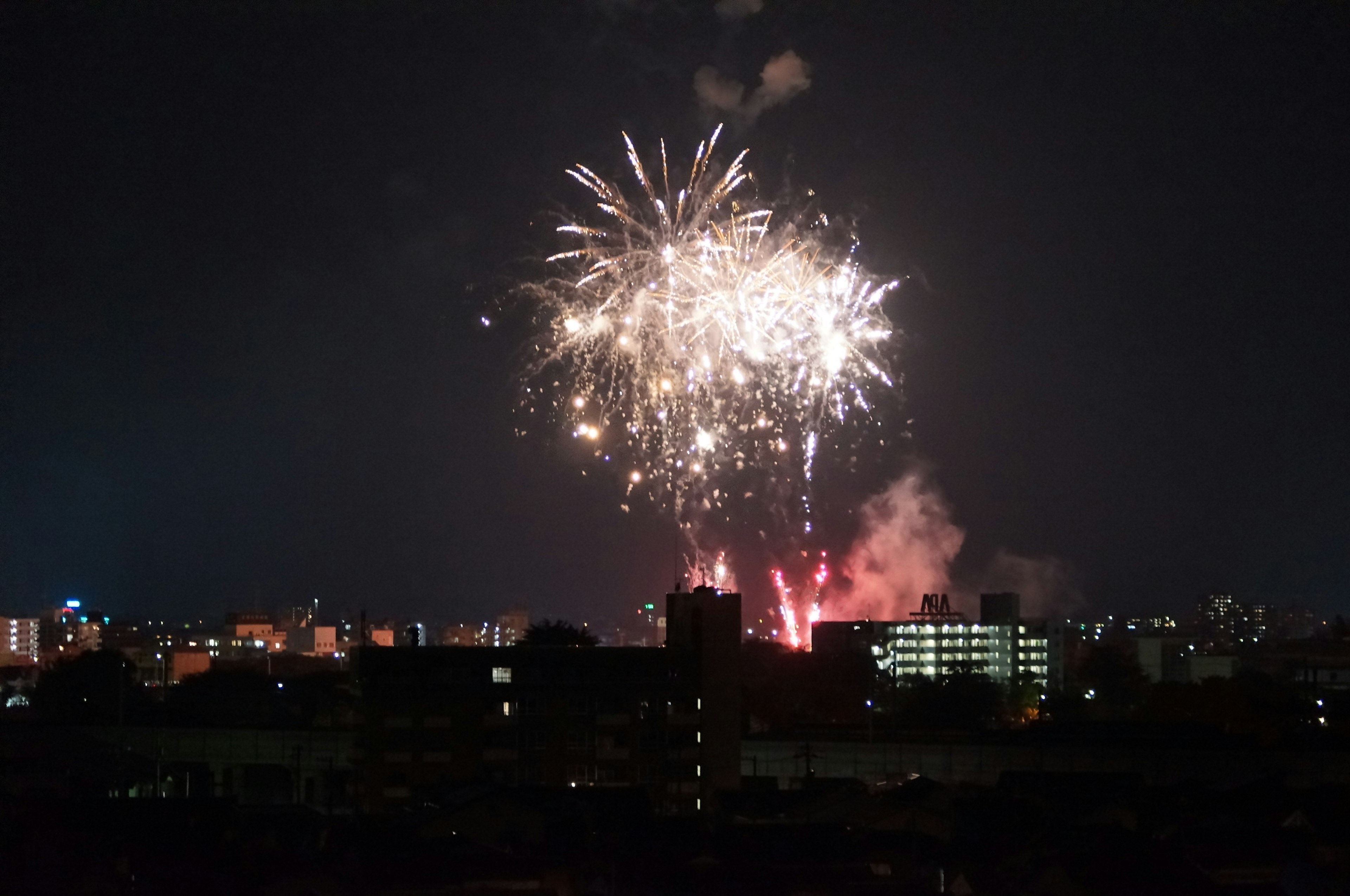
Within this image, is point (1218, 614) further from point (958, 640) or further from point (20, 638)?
point (20, 638)

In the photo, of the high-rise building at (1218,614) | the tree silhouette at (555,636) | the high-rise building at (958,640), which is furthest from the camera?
the high-rise building at (1218,614)

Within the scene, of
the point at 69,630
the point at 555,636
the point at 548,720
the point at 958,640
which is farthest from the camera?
the point at 69,630

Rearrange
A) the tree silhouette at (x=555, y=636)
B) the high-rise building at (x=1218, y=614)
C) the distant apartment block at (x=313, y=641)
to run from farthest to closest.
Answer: the high-rise building at (x=1218, y=614) → the distant apartment block at (x=313, y=641) → the tree silhouette at (x=555, y=636)

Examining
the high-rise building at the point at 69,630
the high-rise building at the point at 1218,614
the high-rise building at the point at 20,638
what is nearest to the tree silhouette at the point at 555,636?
the high-rise building at the point at 69,630

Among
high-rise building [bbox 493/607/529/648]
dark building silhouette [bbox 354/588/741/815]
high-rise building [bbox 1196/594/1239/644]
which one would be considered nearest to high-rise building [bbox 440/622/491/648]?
high-rise building [bbox 493/607/529/648]

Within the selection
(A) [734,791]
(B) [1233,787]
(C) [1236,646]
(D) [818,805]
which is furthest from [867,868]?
(C) [1236,646]

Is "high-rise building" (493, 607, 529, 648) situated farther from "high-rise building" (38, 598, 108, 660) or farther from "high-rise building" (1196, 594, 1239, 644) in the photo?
"high-rise building" (1196, 594, 1239, 644)

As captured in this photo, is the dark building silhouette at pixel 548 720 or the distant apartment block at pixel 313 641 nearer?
the dark building silhouette at pixel 548 720

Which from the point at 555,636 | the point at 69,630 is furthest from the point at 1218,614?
the point at 555,636

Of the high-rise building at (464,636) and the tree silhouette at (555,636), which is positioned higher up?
the tree silhouette at (555,636)

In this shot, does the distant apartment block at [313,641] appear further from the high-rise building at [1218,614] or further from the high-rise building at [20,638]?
the high-rise building at [1218,614]

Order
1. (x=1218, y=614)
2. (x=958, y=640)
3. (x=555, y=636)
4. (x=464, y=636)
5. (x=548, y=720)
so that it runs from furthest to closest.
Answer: (x=1218, y=614), (x=464, y=636), (x=958, y=640), (x=555, y=636), (x=548, y=720)

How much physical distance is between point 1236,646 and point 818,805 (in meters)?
88.5

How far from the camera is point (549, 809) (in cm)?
1544
